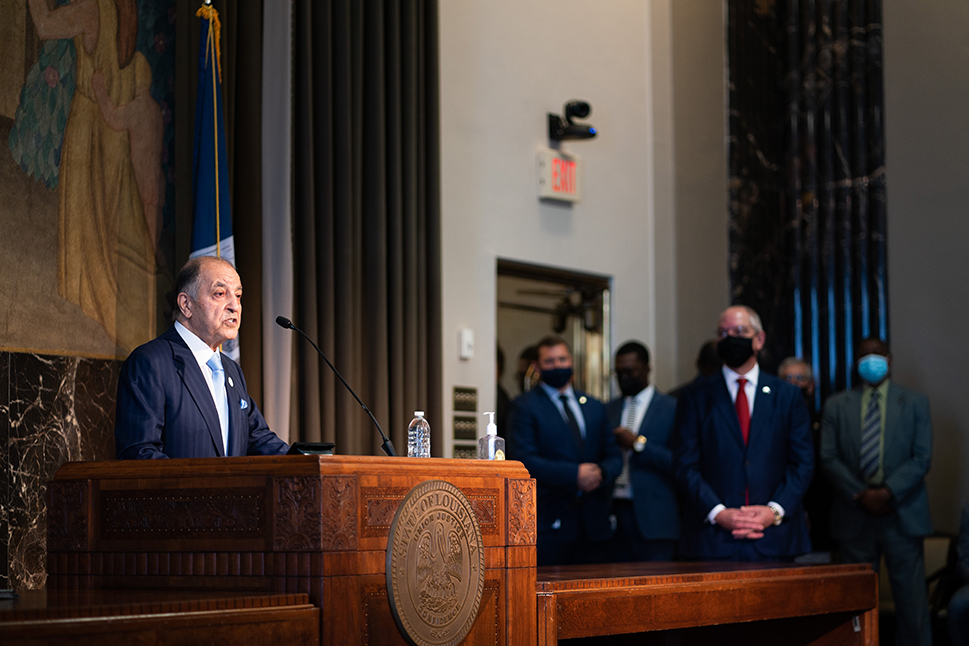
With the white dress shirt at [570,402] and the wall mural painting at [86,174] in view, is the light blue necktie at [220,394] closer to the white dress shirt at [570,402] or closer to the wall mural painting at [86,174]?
the wall mural painting at [86,174]

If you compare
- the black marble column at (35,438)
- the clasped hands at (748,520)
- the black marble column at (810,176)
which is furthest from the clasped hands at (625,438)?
the black marble column at (35,438)

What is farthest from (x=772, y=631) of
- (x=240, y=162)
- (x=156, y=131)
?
(x=156, y=131)

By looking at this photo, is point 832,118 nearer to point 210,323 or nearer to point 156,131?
point 156,131

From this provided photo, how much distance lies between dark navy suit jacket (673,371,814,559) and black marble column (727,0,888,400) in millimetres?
2680

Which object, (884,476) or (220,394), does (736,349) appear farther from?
(220,394)

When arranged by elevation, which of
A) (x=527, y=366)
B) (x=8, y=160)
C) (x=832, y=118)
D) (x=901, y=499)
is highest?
(x=832, y=118)

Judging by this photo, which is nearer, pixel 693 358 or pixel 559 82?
pixel 559 82

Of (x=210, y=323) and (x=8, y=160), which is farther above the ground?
(x=8, y=160)

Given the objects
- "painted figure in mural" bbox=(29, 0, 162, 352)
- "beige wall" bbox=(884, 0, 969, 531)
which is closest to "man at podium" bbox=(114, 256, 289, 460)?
"painted figure in mural" bbox=(29, 0, 162, 352)

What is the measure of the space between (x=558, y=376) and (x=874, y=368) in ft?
5.29

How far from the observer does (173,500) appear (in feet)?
7.92

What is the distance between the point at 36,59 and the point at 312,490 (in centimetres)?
238

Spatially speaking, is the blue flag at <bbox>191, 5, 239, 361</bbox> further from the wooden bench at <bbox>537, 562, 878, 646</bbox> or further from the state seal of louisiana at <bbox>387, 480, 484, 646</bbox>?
the state seal of louisiana at <bbox>387, 480, 484, 646</bbox>

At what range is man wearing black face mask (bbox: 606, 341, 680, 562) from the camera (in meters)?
5.09
